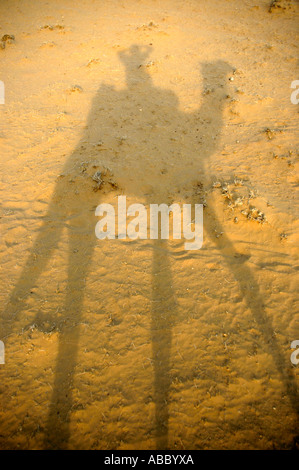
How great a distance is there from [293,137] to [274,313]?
453cm

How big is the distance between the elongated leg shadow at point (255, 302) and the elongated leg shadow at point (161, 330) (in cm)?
96

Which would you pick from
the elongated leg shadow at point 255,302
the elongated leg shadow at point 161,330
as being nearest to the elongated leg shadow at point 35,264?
the elongated leg shadow at point 161,330

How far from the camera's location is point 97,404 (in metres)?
2.54

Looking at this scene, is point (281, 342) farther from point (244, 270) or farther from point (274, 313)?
point (244, 270)

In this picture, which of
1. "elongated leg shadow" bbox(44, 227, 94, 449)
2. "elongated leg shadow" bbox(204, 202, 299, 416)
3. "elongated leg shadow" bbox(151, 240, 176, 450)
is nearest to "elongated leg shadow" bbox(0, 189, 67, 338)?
"elongated leg shadow" bbox(44, 227, 94, 449)

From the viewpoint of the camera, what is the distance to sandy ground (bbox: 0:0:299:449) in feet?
8.16

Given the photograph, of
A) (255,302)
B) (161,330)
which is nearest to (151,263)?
(161,330)

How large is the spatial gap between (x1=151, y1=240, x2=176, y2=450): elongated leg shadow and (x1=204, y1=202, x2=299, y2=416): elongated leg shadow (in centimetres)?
96

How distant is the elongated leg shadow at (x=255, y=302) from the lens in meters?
2.62

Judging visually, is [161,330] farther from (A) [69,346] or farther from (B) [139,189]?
(B) [139,189]

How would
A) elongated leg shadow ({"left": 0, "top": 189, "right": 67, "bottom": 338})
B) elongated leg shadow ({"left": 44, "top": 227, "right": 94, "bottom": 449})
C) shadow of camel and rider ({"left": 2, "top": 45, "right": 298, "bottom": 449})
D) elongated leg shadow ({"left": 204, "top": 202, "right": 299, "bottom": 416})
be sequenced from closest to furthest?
elongated leg shadow ({"left": 44, "top": 227, "right": 94, "bottom": 449}), elongated leg shadow ({"left": 204, "top": 202, "right": 299, "bottom": 416}), shadow of camel and rider ({"left": 2, "top": 45, "right": 298, "bottom": 449}), elongated leg shadow ({"left": 0, "top": 189, "right": 67, "bottom": 338})

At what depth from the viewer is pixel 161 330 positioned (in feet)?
10.1

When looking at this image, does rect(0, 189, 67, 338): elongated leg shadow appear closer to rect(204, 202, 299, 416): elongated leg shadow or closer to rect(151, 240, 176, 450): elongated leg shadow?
rect(151, 240, 176, 450): elongated leg shadow

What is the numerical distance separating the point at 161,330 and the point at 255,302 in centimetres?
135
